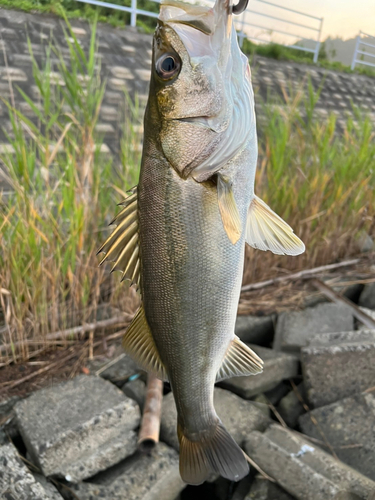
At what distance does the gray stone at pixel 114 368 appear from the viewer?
2.21 m

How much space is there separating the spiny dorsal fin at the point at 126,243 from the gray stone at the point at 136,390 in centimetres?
129

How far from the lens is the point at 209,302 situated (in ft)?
3.04

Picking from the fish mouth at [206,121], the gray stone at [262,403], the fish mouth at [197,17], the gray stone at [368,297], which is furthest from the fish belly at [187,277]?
the gray stone at [368,297]

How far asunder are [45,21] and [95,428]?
155 inches

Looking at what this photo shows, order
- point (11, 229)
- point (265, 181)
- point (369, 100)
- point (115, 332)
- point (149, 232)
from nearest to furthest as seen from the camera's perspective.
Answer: point (149, 232) < point (11, 229) < point (115, 332) < point (265, 181) < point (369, 100)

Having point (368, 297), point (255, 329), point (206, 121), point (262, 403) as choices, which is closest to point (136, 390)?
point (262, 403)

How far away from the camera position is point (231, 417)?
1979mm

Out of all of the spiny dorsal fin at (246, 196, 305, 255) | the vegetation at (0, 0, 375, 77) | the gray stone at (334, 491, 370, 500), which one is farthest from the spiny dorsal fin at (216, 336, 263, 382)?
the vegetation at (0, 0, 375, 77)

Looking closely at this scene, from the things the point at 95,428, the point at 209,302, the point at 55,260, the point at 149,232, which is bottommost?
the point at 95,428

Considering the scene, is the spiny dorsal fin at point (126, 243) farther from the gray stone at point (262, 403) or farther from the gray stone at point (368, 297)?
the gray stone at point (368, 297)

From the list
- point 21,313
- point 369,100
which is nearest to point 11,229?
point 21,313

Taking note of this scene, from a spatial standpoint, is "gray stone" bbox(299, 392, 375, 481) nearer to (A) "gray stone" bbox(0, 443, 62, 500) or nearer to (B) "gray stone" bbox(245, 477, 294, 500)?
(B) "gray stone" bbox(245, 477, 294, 500)

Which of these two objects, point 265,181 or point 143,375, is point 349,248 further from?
point 143,375

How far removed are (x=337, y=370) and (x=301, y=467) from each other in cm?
69
